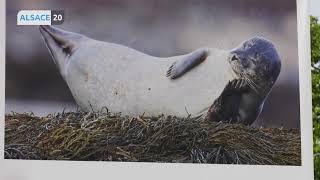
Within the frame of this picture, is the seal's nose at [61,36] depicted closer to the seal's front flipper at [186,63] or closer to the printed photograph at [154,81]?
the printed photograph at [154,81]

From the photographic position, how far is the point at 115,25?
3.24 metres

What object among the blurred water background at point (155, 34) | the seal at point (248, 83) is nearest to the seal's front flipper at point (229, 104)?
the seal at point (248, 83)

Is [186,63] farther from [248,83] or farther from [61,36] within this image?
[61,36]

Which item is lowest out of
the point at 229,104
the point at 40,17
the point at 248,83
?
the point at 229,104

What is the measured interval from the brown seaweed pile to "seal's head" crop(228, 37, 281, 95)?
0.36 metres

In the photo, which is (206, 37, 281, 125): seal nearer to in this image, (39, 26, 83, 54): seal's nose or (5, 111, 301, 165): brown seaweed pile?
(5, 111, 301, 165): brown seaweed pile

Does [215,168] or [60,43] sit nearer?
[215,168]

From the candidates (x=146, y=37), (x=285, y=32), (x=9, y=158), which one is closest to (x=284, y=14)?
(x=285, y=32)

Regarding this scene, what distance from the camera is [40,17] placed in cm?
331

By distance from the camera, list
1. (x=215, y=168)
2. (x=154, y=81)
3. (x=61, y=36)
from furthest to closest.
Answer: (x=61, y=36)
(x=154, y=81)
(x=215, y=168)

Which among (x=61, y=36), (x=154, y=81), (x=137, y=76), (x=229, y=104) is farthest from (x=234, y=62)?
(x=61, y=36)

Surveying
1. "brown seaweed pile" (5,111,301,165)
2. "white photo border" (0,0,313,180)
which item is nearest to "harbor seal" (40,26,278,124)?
"brown seaweed pile" (5,111,301,165)

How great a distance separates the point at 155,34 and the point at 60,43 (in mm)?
787

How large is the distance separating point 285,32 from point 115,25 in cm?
130
